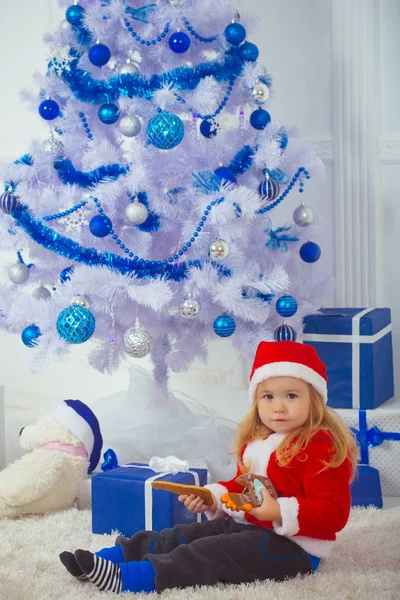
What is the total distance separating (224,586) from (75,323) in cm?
84

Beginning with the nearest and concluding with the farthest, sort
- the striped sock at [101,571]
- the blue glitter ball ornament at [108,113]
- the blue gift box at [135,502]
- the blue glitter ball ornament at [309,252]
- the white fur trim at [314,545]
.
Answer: the striped sock at [101,571] → the white fur trim at [314,545] → the blue gift box at [135,502] → the blue glitter ball ornament at [108,113] → the blue glitter ball ornament at [309,252]

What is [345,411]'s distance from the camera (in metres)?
2.17

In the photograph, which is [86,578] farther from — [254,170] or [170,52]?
[170,52]

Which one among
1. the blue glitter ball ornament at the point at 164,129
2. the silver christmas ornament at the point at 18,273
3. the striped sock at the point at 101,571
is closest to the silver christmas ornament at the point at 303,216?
the blue glitter ball ornament at the point at 164,129

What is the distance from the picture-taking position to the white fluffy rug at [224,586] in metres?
1.34

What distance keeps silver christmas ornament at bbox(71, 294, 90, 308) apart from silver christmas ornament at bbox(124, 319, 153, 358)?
0.13 m

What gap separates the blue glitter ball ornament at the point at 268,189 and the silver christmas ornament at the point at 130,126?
0.38 m

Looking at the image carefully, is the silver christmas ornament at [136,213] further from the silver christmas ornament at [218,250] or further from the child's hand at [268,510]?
the child's hand at [268,510]

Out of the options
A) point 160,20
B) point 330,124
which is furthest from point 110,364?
point 330,124

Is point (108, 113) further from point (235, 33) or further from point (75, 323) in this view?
point (75, 323)

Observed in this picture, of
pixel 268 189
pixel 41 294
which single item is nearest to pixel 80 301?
pixel 41 294

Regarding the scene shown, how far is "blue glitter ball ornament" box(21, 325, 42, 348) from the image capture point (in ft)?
7.12

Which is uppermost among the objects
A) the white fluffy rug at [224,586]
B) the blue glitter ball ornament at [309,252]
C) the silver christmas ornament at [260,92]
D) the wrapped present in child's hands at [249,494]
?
the silver christmas ornament at [260,92]

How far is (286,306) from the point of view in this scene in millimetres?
2139
